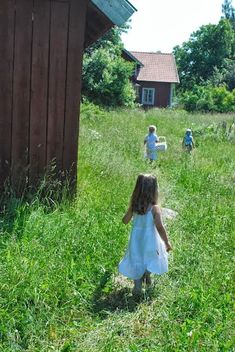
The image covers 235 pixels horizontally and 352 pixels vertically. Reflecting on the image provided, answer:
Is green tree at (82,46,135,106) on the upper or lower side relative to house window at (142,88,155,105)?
upper

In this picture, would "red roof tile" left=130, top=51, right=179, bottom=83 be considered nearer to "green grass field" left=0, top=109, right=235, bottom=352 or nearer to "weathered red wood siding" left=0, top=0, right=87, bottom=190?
"green grass field" left=0, top=109, right=235, bottom=352

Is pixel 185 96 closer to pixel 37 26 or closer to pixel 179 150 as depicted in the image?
pixel 179 150

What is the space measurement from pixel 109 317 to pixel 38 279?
2.40ft

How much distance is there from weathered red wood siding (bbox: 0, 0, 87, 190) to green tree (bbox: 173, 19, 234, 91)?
47922 millimetres

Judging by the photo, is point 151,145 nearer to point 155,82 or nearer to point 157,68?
point 155,82

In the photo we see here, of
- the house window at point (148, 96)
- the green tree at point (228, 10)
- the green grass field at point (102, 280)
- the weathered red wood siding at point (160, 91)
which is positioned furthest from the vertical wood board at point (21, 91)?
the green tree at point (228, 10)

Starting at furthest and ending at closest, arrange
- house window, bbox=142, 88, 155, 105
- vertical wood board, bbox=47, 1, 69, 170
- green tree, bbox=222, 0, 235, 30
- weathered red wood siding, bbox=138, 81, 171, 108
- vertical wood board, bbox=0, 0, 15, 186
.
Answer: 1. green tree, bbox=222, 0, 235, 30
2. house window, bbox=142, 88, 155, 105
3. weathered red wood siding, bbox=138, 81, 171, 108
4. vertical wood board, bbox=47, 1, 69, 170
5. vertical wood board, bbox=0, 0, 15, 186

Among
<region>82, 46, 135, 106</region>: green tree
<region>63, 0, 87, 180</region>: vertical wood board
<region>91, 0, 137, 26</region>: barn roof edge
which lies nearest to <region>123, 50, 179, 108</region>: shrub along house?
<region>82, 46, 135, 106</region>: green tree

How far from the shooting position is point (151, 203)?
492 cm

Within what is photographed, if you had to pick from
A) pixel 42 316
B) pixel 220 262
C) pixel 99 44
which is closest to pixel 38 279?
pixel 42 316

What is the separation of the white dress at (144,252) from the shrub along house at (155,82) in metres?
40.1

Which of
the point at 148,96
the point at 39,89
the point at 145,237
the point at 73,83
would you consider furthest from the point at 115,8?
the point at 148,96

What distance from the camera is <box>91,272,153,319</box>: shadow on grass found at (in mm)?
4566

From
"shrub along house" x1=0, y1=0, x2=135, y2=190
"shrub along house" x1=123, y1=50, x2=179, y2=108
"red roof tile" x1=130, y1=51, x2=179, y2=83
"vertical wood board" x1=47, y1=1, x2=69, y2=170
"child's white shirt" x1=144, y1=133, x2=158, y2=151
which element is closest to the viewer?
"shrub along house" x1=0, y1=0, x2=135, y2=190
